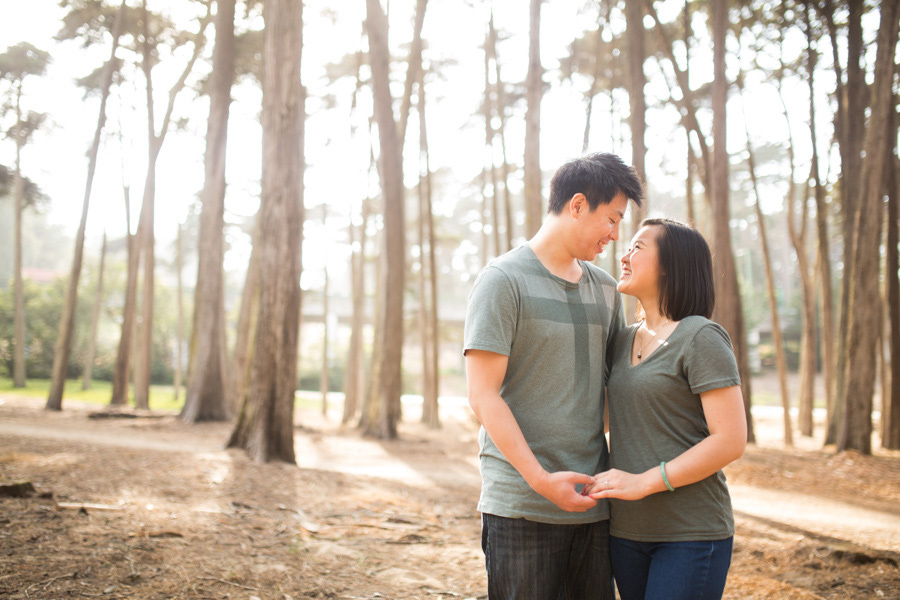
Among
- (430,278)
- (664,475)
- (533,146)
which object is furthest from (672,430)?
(430,278)

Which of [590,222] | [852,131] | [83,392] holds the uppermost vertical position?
[852,131]

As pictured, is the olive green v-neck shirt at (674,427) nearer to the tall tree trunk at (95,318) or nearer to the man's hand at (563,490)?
the man's hand at (563,490)

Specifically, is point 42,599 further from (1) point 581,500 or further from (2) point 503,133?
(2) point 503,133

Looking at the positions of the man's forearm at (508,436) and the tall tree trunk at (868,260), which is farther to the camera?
the tall tree trunk at (868,260)

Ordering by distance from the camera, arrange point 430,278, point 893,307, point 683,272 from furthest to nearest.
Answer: point 430,278, point 893,307, point 683,272

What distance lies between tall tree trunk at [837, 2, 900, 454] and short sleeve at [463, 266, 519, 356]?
1041 cm

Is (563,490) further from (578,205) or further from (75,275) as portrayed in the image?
(75,275)

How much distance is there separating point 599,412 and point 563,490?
37cm

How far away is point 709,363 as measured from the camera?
6.65 feet

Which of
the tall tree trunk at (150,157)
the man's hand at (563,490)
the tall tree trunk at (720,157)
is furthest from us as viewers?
the tall tree trunk at (150,157)

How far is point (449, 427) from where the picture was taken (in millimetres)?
18078

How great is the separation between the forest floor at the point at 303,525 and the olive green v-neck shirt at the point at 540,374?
6.98ft

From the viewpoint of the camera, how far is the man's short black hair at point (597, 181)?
222 centimetres

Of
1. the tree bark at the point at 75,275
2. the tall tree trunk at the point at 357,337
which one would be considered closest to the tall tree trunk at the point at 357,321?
the tall tree trunk at the point at 357,337
